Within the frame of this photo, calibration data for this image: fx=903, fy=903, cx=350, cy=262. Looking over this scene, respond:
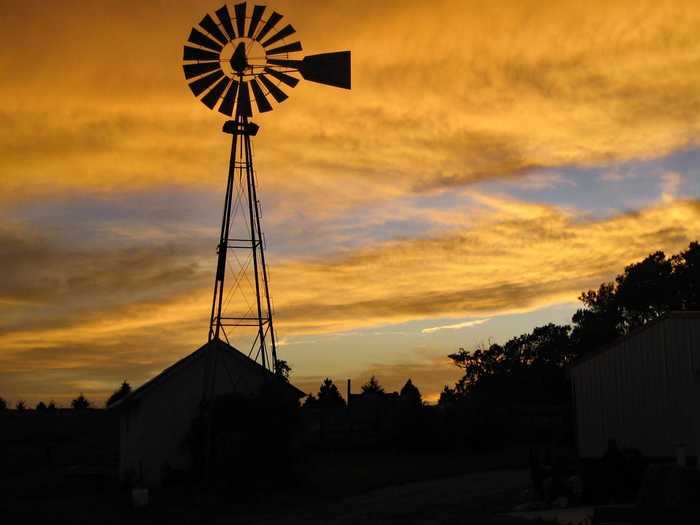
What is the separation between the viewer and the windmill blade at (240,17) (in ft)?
105

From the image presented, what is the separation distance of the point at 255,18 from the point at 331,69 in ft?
15.2

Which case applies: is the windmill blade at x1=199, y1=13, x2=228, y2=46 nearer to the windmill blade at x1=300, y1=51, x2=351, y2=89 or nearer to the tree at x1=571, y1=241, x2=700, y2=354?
the windmill blade at x1=300, y1=51, x2=351, y2=89

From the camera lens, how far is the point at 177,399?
37031 mm

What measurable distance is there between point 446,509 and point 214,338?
41.3 ft

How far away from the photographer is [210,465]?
110 ft

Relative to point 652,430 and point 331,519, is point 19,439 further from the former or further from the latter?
point 652,430

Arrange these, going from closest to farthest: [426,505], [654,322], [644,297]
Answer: [426,505], [654,322], [644,297]

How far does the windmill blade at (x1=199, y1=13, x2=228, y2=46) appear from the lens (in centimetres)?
3234

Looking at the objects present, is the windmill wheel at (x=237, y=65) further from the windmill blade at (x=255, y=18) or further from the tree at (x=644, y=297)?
the tree at (x=644, y=297)

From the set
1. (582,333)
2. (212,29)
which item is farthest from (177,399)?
(582,333)

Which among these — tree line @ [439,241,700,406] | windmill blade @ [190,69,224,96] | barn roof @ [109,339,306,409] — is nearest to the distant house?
barn roof @ [109,339,306,409]

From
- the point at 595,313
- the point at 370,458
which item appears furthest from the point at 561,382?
the point at 370,458

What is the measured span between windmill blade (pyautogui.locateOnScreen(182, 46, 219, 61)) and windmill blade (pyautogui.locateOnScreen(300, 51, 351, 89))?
14.5ft

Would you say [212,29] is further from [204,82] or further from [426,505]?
[426,505]
